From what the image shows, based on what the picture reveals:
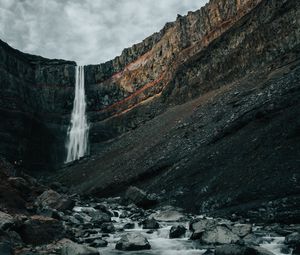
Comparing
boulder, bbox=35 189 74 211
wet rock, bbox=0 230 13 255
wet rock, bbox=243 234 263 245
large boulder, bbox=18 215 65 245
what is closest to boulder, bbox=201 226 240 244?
wet rock, bbox=243 234 263 245

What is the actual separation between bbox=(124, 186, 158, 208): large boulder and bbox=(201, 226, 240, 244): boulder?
1101 centimetres

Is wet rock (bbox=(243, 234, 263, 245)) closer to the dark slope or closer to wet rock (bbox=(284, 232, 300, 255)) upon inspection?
wet rock (bbox=(284, 232, 300, 255))

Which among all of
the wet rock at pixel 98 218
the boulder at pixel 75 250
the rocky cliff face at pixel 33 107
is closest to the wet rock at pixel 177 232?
the boulder at pixel 75 250

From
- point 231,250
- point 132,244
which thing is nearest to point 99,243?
point 132,244

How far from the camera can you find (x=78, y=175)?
4978 cm

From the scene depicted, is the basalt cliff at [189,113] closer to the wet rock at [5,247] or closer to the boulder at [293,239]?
the boulder at [293,239]

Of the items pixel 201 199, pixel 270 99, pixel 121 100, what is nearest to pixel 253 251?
pixel 201 199

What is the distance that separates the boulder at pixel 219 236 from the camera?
12930 millimetres

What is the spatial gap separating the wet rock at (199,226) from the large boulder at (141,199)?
901 cm

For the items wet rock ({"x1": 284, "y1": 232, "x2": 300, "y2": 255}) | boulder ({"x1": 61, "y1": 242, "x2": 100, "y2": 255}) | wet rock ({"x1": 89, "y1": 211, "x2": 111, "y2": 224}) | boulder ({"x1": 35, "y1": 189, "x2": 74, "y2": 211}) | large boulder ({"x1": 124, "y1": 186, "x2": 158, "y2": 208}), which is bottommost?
boulder ({"x1": 61, "y1": 242, "x2": 100, "y2": 255})

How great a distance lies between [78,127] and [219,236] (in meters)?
69.6

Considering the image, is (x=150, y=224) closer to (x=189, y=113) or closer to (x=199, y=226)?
(x=199, y=226)

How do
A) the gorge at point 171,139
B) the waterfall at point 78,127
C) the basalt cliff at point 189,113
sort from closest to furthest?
the gorge at point 171,139 → the basalt cliff at point 189,113 → the waterfall at point 78,127

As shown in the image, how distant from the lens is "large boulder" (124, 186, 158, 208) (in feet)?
81.0
